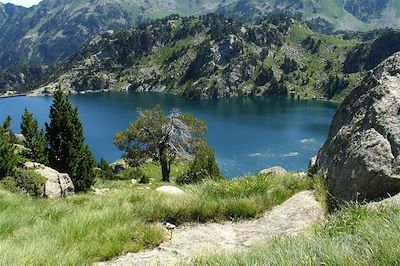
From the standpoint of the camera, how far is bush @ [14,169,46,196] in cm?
2856

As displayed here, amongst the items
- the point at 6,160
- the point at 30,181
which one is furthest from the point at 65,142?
the point at 30,181

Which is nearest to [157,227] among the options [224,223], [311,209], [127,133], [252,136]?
[224,223]

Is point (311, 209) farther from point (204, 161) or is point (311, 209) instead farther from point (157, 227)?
point (204, 161)

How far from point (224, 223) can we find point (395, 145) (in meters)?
3.78

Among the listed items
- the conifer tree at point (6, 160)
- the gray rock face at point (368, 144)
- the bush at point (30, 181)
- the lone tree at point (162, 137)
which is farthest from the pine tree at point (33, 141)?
the gray rock face at point (368, 144)

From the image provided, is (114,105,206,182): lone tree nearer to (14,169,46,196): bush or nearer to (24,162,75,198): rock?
(24,162,75,198): rock

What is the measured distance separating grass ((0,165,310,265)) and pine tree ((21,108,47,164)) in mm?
39476

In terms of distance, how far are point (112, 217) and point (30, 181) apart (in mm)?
22882

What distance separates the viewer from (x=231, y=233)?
8547 mm

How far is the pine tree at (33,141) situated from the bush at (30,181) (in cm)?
1787

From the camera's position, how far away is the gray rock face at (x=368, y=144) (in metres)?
8.15

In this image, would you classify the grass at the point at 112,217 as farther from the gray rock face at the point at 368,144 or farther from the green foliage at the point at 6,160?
the green foliage at the point at 6,160

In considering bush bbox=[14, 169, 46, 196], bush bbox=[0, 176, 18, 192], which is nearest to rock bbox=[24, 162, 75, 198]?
bush bbox=[14, 169, 46, 196]

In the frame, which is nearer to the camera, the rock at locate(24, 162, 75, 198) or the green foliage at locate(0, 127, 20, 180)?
the green foliage at locate(0, 127, 20, 180)
